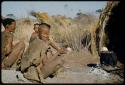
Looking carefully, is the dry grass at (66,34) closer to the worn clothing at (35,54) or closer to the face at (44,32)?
the face at (44,32)

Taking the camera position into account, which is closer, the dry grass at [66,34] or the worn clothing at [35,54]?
the worn clothing at [35,54]

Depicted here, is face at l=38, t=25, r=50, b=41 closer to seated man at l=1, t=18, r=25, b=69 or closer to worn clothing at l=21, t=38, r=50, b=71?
worn clothing at l=21, t=38, r=50, b=71

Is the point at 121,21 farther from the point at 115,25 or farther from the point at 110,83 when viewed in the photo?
the point at 110,83

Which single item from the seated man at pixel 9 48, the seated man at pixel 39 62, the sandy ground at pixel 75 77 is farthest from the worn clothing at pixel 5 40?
the seated man at pixel 39 62

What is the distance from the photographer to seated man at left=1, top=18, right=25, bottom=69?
7.61 metres

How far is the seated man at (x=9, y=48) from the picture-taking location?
761 centimetres

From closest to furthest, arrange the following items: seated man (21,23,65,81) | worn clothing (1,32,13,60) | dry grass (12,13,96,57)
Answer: seated man (21,23,65,81) → worn clothing (1,32,13,60) → dry grass (12,13,96,57)

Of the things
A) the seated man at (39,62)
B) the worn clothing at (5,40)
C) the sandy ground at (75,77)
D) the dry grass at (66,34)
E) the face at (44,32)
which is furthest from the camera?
the dry grass at (66,34)

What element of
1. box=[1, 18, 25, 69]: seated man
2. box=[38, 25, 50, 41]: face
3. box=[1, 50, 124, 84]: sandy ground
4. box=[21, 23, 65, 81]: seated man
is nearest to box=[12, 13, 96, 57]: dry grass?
box=[1, 50, 124, 84]: sandy ground

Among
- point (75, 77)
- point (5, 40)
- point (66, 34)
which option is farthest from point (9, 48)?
point (66, 34)

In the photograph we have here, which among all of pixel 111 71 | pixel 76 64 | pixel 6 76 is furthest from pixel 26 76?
pixel 76 64

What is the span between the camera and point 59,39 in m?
14.8

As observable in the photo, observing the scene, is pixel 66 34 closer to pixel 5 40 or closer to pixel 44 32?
pixel 5 40

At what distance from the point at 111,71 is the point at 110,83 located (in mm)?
1280
